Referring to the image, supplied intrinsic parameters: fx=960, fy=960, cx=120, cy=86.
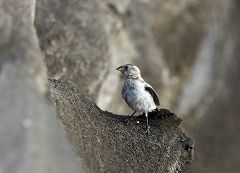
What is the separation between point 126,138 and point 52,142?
3141 mm

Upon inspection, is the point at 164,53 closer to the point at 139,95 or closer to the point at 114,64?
the point at 114,64

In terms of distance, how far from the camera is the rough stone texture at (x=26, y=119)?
16188mm

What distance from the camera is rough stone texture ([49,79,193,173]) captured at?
17984 mm

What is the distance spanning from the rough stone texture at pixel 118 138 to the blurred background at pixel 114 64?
2.89 feet

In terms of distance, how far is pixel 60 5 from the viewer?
2856 centimetres

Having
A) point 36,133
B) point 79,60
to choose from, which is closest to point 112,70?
point 79,60

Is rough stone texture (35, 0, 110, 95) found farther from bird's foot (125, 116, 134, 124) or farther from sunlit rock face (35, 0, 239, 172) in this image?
bird's foot (125, 116, 134, 124)

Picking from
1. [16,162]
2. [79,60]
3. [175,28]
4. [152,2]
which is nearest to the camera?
[16,162]

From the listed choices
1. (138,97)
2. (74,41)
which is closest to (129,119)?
(138,97)

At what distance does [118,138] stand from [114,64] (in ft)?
38.1

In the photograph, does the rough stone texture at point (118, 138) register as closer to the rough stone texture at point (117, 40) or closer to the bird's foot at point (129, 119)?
the bird's foot at point (129, 119)

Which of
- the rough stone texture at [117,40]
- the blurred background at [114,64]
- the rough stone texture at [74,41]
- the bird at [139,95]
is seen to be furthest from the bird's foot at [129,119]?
the rough stone texture at [74,41]

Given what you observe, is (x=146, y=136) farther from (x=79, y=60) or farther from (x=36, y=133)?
(x=79, y=60)

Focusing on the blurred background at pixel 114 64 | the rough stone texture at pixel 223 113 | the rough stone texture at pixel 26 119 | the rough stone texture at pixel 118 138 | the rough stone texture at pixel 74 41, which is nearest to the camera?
the rough stone texture at pixel 26 119
